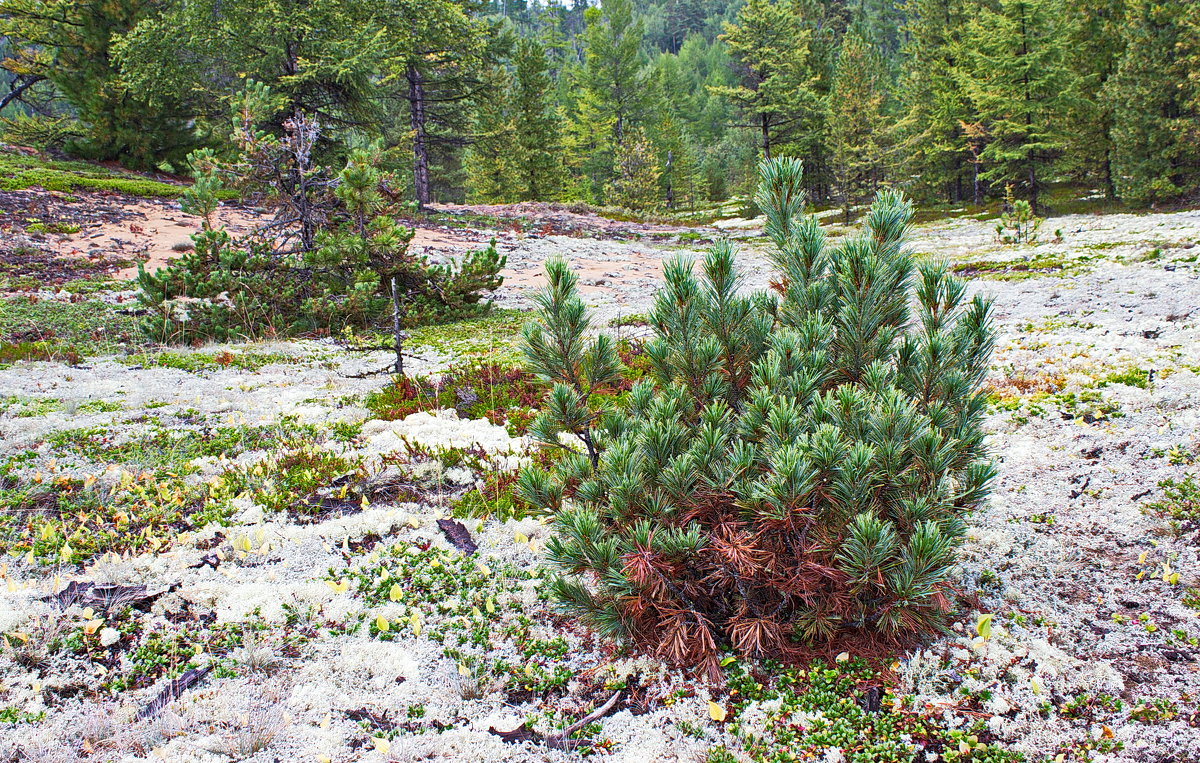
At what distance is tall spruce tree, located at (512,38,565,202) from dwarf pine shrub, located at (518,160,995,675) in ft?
115

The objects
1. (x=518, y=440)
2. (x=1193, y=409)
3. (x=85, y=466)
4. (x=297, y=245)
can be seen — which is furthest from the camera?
(x=297, y=245)

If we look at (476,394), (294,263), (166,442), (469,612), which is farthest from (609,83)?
(469,612)

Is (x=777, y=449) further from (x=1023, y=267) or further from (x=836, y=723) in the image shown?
(x=1023, y=267)

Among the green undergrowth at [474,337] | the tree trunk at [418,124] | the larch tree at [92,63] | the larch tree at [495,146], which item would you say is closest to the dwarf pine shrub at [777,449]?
the green undergrowth at [474,337]

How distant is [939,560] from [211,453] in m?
5.10

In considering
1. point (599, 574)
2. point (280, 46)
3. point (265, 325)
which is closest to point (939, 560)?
point (599, 574)

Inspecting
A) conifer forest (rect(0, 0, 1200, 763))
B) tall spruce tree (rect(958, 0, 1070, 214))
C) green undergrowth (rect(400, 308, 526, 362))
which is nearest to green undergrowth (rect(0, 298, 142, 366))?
conifer forest (rect(0, 0, 1200, 763))

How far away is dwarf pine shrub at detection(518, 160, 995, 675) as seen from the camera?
2629 mm

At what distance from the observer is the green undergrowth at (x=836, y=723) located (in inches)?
94.5

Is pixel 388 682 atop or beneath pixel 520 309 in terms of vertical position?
beneath

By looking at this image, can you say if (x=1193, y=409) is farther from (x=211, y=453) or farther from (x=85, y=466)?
(x=85, y=466)

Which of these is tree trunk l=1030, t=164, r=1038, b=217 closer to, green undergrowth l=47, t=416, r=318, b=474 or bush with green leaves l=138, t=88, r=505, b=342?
bush with green leaves l=138, t=88, r=505, b=342

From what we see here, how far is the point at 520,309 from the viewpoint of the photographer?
12.4 metres

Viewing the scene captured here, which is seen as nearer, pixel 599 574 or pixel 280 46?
pixel 599 574
